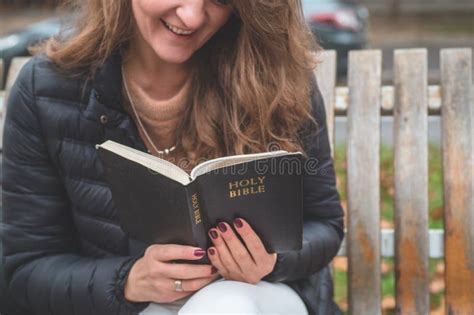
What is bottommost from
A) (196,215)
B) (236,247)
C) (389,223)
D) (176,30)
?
(389,223)

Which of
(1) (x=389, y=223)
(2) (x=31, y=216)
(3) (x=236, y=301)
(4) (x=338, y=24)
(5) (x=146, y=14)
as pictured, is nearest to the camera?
(3) (x=236, y=301)

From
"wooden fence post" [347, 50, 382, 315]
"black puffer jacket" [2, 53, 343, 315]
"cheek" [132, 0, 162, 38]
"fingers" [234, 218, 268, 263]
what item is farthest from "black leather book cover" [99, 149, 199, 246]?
"wooden fence post" [347, 50, 382, 315]

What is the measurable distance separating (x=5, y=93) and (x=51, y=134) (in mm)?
779

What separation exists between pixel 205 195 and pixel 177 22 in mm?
444

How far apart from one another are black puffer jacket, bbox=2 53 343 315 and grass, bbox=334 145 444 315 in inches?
33.0

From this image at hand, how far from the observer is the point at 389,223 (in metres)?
4.16

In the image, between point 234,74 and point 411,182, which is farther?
point 411,182

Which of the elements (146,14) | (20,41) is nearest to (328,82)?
(146,14)

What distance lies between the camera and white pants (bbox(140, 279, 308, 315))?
1.79 meters

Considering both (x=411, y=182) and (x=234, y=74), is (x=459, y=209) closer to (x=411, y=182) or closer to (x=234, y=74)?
(x=411, y=182)

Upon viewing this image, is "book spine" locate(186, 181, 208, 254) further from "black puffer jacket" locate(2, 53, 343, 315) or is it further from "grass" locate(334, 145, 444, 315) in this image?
"grass" locate(334, 145, 444, 315)

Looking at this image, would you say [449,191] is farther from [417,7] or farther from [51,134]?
[417,7]

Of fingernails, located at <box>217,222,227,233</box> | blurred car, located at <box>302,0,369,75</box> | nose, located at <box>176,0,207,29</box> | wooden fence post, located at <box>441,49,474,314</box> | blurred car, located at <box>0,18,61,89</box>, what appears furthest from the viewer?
blurred car, located at <box>302,0,369,75</box>

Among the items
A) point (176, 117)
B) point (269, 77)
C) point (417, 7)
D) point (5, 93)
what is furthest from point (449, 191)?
point (417, 7)
